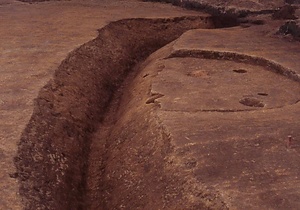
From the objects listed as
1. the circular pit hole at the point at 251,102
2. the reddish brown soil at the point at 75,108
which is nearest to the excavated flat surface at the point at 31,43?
the reddish brown soil at the point at 75,108

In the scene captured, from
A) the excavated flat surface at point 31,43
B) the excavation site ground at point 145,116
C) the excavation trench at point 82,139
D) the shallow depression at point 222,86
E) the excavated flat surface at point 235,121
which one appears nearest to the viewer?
the excavated flat surface at point 235,121

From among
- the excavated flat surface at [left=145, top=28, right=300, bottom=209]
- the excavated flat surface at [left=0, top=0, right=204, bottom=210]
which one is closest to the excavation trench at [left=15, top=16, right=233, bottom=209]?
the excavated flat surface at [left=0, top=0, right=204, bottom=210]

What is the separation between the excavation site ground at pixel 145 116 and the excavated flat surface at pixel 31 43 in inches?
0.7

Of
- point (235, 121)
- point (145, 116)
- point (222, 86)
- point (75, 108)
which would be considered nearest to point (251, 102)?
point (222, 86)

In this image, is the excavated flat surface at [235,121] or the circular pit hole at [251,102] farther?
the circular pit hole at [251,102]

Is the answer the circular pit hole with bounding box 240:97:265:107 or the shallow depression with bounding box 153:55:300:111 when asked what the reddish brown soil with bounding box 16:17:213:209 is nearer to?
the shallow depression with bounding box 153:55:300:111

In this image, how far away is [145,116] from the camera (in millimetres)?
5547

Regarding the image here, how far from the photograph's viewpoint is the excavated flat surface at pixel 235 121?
3979 mm

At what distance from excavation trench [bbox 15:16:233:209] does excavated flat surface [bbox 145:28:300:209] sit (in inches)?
11.6

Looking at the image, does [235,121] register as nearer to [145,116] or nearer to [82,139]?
[145,116]

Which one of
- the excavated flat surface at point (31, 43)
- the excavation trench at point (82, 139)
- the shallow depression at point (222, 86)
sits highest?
the shallow depression at point (222, 86)

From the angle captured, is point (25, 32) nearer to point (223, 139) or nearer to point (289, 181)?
point (223, 139)

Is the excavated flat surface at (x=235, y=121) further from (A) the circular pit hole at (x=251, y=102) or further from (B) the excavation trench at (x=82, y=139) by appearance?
(B) the excavation trench at (x=82, y=139)

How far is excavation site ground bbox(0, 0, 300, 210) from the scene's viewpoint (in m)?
4.21
